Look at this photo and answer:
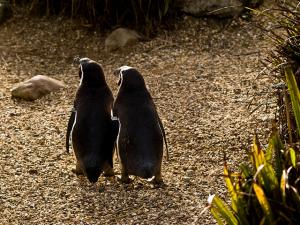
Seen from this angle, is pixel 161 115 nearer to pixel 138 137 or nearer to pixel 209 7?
pixel 138 137

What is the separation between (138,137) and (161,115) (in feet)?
4.18

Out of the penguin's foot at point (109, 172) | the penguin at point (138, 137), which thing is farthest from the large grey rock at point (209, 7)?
the penguin's foot at point (109, 172)

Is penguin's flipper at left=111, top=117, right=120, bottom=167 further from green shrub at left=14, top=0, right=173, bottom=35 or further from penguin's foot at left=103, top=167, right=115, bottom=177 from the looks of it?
green shrub at left=14, top=0, right=173, bottom=35

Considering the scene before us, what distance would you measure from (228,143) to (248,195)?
2042 mm

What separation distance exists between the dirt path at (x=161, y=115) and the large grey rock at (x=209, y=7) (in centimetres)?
11

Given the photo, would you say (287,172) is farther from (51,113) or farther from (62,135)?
(51,113)

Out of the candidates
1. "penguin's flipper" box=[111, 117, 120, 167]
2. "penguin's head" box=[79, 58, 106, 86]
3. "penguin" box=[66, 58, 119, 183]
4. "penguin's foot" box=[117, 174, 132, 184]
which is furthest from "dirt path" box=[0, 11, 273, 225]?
"penguin's head" box=[79, 58, 106, 86]

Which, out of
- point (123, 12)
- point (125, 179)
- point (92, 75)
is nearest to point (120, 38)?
point (123, 12)

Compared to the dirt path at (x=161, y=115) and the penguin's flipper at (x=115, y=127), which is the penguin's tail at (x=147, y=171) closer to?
the dirt path at (x=161, y=115)

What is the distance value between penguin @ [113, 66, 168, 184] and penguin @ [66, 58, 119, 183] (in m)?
0.10

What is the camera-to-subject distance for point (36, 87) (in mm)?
6609

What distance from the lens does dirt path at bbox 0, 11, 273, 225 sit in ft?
15.4

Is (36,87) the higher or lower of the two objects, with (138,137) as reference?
lower

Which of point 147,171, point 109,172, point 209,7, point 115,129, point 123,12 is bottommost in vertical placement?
point 109,172
